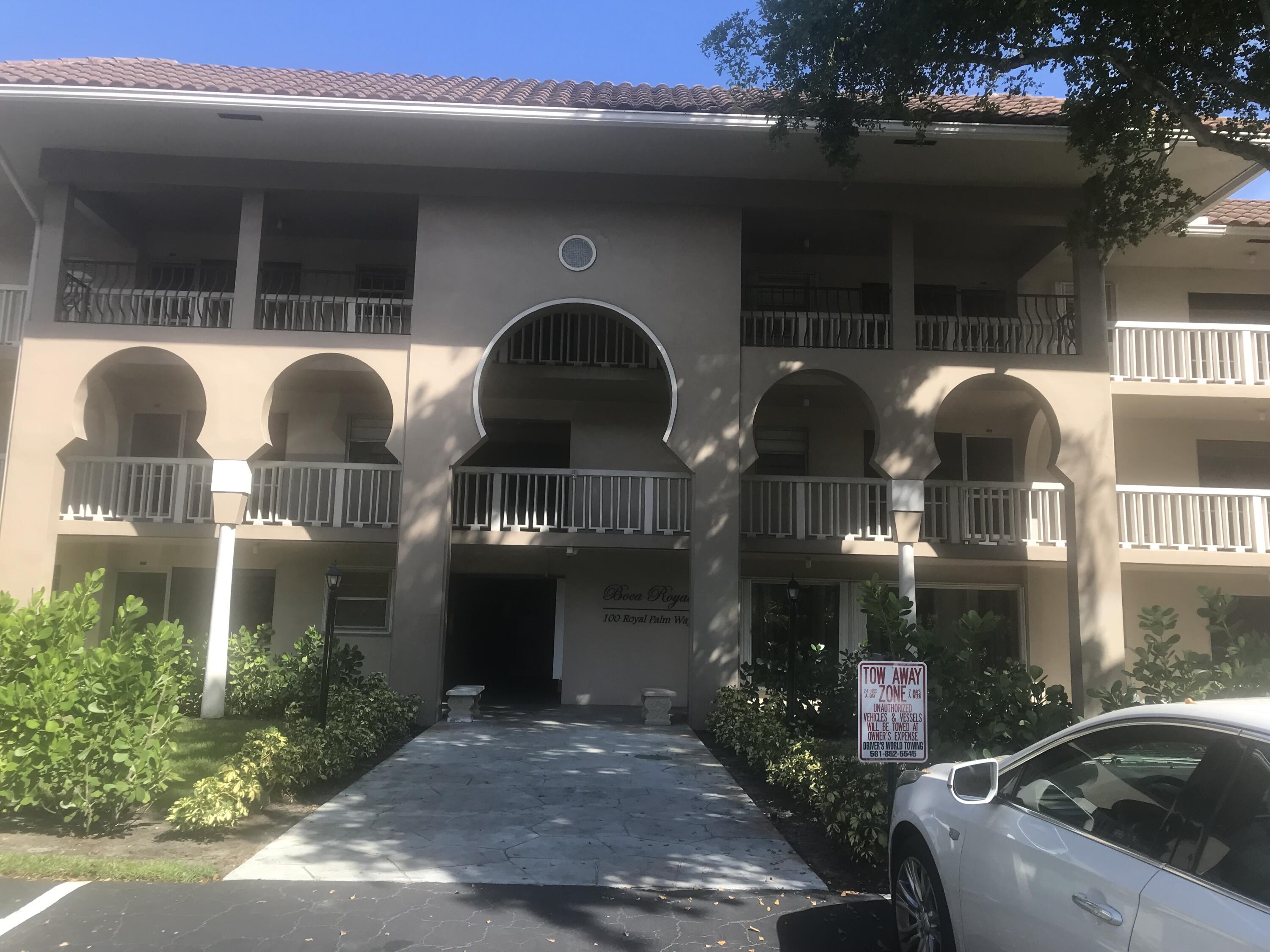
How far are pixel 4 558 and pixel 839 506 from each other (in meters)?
13.5

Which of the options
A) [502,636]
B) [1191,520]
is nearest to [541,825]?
[502,636]

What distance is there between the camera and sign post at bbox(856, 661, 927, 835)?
585cm

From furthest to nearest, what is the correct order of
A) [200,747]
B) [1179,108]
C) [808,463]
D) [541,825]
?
[808,463] → [200,747] → [1179,108] → [541,825]

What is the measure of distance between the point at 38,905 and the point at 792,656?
9536mm

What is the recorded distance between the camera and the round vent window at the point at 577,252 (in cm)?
1435

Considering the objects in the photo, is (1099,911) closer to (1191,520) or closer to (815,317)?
(815,317)

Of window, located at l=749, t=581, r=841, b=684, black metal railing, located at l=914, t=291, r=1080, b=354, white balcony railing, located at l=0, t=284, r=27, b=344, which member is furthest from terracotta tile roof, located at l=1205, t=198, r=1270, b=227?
white balcony railing, located at l=0, t=284, r=27, b=344

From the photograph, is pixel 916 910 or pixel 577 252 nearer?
pixel 916 910

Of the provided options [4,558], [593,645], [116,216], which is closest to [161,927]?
[4,558]

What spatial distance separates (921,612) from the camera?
57.4 ft

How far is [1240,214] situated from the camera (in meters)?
15.9

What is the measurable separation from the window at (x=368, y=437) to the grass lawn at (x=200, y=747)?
574cm

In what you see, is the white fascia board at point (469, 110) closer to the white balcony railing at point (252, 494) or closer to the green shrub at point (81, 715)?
the white balcony railing at point (252, 494)

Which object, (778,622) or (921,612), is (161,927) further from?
(921,612)
